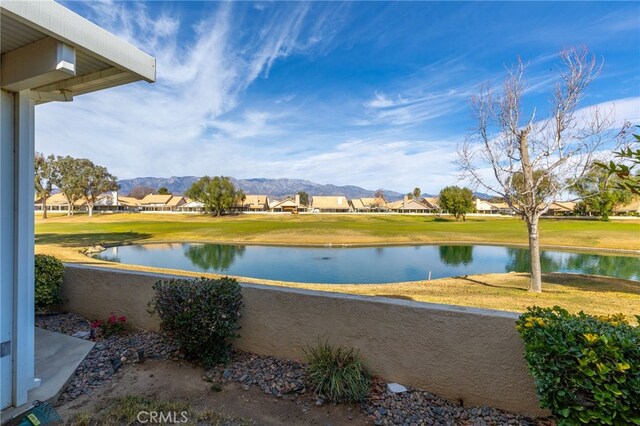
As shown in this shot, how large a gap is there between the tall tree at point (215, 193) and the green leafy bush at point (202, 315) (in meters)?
57.9

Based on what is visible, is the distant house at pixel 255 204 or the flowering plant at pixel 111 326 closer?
the flowering plant at pixel 111 326

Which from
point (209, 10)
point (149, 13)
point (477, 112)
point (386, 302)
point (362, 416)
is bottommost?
point (362, 416)

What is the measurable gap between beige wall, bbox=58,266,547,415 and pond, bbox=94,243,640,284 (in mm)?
12393

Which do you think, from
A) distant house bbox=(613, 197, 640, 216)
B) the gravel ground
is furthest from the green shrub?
distant house bbox=(613, 197, 640, 216)

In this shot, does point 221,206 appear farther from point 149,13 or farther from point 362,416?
point 362,416

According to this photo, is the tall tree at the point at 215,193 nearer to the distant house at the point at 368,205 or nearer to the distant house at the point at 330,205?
the distant house at the point at 330,205

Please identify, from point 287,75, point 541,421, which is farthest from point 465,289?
point 287,75

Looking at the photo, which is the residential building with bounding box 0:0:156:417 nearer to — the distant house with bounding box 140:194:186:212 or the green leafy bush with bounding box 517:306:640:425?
the green leafy bush with bounding box 517:306:640:425

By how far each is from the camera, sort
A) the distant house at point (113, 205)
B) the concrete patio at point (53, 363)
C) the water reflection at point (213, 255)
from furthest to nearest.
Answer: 1. the distant house at point (113, 205)
2. the water reflection at point (213, 255)
3. the concrete patio at point (53, 363)

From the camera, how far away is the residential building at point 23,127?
2410mm

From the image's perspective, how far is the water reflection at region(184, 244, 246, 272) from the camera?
786 inches

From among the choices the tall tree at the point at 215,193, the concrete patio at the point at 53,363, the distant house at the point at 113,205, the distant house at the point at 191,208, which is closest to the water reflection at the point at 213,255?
the concrete patio at the point at 53,363

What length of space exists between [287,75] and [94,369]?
22333 mm

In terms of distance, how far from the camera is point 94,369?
345cm
